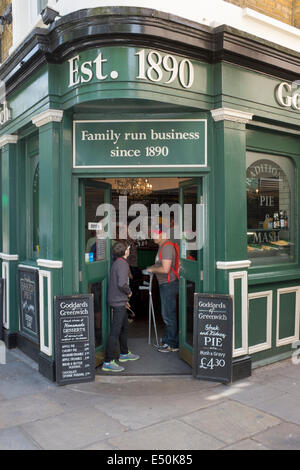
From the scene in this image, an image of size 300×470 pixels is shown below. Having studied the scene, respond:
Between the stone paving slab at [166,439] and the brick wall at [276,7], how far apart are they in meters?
5.27

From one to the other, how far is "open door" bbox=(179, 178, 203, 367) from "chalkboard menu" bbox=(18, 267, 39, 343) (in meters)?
2.07

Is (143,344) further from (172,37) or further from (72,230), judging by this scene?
(172,37)

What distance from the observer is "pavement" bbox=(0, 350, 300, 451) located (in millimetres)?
3641

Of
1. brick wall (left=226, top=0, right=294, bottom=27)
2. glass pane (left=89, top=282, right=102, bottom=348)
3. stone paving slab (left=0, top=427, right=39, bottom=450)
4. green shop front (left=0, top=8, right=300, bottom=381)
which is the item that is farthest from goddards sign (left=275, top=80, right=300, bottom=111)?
stone paving slab (left=0, top=427, right=39, bottom=450)

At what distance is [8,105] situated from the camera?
6652 millimetres

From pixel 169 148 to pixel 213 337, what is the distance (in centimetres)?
242

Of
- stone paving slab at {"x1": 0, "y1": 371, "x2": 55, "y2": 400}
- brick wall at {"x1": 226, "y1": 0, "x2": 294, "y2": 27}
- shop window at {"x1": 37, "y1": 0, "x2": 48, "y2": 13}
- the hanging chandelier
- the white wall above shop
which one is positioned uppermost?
shop window at {"x1": 37, "y1": 0, "x2": 48, "y2": 13}

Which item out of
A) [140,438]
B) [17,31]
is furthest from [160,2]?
[140,438]

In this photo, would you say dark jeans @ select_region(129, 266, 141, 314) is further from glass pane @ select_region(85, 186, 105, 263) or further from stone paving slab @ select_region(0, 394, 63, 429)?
stone paving slab @ select_region(0, 394, 63, 429)

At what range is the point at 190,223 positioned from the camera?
5.80 meters

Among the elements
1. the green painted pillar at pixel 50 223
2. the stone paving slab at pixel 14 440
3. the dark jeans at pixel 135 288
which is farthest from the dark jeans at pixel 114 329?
the dark jeans at pixel 135 288

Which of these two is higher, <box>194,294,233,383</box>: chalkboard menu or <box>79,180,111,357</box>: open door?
<box>79,180,111,357</box>: open door

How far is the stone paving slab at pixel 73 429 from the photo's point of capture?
11.9 ft

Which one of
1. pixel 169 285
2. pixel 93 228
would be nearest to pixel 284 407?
pixel 169 285
